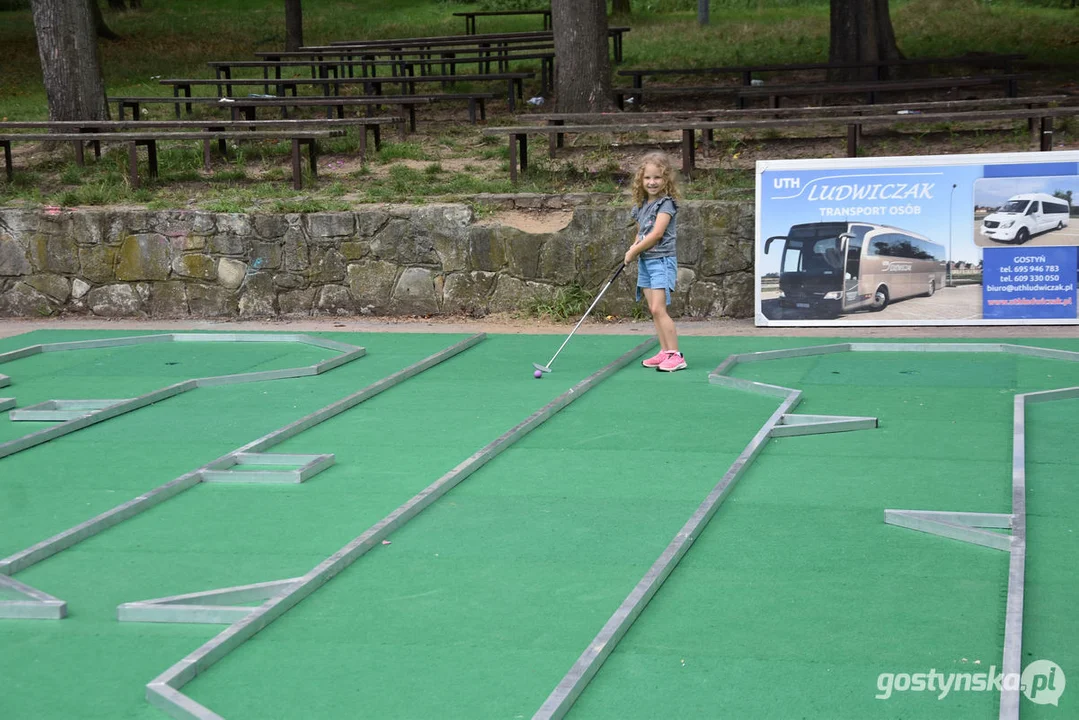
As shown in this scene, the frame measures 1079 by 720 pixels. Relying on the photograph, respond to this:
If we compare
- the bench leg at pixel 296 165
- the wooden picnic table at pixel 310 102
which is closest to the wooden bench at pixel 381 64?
the wooden picnic table at pixel 310 102

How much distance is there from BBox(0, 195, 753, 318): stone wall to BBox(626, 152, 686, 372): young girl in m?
1.98

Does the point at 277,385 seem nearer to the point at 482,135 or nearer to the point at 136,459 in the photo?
the point at 136,459

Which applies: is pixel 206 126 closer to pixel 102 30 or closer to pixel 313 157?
pixel 313 157

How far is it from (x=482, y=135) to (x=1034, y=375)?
7717mm

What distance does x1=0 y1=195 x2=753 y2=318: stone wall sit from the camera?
1037cm

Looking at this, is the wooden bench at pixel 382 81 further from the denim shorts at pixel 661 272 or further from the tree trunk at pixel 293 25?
the denim shorts at pixel 661 272

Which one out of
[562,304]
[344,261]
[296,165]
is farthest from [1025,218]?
[296,165]

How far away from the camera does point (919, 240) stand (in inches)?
379

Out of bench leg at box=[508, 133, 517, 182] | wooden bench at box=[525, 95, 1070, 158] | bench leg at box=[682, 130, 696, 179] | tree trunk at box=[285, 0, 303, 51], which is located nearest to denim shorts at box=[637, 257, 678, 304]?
bench leg at box=[682, 130, 696, 179]

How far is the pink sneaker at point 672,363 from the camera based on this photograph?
8.31m

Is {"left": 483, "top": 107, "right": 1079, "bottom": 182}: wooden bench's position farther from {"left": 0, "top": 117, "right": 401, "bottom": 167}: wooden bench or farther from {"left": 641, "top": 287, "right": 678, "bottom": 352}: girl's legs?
{"left": 641, "top": 287, "right": 678, "bottom": 352}: girl's legs

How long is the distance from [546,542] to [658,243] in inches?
141

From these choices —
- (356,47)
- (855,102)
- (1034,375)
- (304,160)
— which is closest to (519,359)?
(1034,375)

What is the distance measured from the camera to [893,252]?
966 cm
